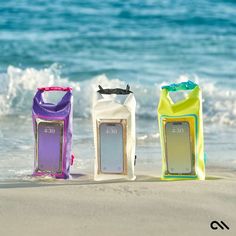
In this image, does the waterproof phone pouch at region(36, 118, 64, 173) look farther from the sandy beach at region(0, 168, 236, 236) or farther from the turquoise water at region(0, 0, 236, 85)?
the turquoise water at region(0, 0, 236, 85)

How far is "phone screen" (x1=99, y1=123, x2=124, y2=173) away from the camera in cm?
494

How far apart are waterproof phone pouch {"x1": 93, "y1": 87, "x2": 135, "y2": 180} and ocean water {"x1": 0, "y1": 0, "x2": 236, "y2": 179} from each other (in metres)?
0.55

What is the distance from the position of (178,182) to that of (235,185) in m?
0.29

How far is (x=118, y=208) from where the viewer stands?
13.6 feet

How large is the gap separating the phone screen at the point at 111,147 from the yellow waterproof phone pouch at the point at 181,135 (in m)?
0.22

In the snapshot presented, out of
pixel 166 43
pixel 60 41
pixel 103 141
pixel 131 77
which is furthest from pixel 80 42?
pixel 103 141

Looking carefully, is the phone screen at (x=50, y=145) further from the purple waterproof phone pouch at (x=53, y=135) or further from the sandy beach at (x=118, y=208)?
the sandy beach at (x=118, y=208)

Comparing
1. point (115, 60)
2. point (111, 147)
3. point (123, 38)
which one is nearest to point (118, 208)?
point (111, 147)

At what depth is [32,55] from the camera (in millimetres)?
13977

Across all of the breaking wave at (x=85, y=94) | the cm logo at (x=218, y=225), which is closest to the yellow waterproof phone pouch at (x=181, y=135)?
the cm logo at (x=218, y=225)

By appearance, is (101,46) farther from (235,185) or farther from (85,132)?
(235,185)

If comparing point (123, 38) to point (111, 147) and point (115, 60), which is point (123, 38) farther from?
point (111, 147)

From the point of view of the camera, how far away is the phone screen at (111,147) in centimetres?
494

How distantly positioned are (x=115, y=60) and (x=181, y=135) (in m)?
8.98
